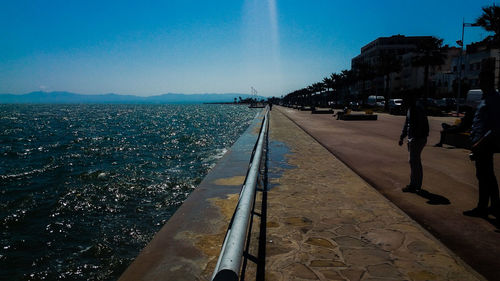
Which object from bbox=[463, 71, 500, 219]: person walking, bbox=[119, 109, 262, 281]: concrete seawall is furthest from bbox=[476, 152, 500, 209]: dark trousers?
bbox=[119, 109, 262, 281]: concrete seawall

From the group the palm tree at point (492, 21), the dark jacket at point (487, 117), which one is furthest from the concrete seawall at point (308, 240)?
the palm tree at point (492, 21)

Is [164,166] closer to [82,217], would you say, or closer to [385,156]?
[82,217]

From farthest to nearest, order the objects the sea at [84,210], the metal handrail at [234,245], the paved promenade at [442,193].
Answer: the sea at [84,210]
the paved promenade at [442,193]
the metal handrail at [234,245]

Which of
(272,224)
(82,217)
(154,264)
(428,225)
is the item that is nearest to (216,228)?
(272,224)

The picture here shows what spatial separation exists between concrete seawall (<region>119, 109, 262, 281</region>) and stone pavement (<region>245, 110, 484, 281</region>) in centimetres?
50

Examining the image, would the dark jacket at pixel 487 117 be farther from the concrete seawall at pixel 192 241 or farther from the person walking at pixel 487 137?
the concrete seawall at pixel 192 241

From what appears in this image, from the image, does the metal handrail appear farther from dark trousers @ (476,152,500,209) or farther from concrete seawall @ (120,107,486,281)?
dark trousers @ (476,152,500,209)

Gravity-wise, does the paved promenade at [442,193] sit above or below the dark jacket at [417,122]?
below

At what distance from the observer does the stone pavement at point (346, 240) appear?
10.6ft

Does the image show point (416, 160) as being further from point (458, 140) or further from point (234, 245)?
point (458, 140)

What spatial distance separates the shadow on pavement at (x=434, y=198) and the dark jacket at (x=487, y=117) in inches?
54.6

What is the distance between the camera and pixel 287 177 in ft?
24.2

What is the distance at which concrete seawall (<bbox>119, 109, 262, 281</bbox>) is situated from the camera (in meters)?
3.26

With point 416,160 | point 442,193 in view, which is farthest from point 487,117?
point 442,193
